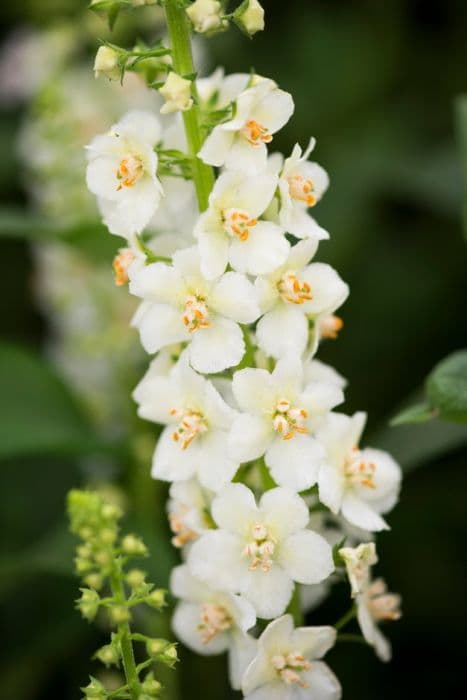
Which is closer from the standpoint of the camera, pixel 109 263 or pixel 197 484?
pixel 197 484

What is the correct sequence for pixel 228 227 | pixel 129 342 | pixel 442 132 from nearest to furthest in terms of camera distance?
1. pixel 228 227
2. pixel 129 342
3. pixel 442 132

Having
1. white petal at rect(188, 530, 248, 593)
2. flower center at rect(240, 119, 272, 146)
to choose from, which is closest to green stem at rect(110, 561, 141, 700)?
white petal at rect(188, 530, 248, 593)

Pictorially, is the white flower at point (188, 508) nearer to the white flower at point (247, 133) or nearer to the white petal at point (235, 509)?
the white petal at point (235, 509)

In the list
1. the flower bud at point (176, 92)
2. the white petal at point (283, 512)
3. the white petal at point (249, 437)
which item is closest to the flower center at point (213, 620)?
the white petal at point (283, 512)

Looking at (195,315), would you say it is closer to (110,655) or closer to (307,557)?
(307,557)

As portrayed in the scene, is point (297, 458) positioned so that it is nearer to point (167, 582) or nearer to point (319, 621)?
point (167, 582)

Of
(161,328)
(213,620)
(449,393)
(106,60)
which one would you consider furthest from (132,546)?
(106,60)

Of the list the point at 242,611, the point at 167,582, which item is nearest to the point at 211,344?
the point at 242,611
